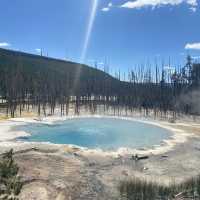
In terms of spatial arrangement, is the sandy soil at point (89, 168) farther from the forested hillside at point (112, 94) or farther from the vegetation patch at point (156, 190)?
the forested hillside at point (112, 94)

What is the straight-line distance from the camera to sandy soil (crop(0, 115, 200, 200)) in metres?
15.1

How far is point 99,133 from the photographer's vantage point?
3703 centimetres

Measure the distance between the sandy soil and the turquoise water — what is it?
12.3ft

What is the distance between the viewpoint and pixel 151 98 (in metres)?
67.4

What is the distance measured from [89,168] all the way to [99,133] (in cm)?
1779

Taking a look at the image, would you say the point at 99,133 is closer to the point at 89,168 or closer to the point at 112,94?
the point at 89,168

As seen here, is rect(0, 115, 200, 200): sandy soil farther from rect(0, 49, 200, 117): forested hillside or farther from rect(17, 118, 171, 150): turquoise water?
rect(0, 49, 200, 117): forested hillside

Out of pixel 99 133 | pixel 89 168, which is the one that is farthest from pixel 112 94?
pixel 89 168

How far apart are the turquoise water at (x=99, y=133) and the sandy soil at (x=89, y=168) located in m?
3.76

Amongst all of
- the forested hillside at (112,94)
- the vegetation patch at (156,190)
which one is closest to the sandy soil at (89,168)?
the vegetation patch at (156,190)

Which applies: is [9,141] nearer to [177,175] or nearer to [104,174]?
[104,174]

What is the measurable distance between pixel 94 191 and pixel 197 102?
5286 cm

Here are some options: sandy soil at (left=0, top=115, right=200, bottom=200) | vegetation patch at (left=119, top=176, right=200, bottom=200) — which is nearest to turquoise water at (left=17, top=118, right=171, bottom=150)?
sandy soil at (left=0, top=115, right=200, bottom=200)

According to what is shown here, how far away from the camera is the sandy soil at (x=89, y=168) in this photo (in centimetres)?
1506
